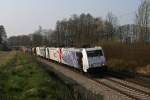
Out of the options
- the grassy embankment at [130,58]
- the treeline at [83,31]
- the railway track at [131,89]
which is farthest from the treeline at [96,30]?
the railway track at [131,89]

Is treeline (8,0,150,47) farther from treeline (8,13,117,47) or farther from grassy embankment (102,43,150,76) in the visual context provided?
grassy embankment (102,43,150,76)

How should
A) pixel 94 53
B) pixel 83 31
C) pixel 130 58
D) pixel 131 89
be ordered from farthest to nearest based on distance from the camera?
1. pixel 83 31
2. pixel 130 58
3. pixel 94 53
4. pixel 131 89

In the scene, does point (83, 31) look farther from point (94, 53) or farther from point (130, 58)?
point (94, 53)

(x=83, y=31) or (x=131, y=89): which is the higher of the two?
(x=83, y=31)

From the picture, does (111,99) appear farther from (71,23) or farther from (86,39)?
(71,23)

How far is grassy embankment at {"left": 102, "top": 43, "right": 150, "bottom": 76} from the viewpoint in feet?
108

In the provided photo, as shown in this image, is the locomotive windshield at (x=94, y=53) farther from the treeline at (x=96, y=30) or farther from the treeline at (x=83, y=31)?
the treeline at (x=83, y=31)

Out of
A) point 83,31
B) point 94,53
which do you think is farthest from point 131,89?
point 83,31

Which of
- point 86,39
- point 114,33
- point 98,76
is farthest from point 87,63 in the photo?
point 114,33

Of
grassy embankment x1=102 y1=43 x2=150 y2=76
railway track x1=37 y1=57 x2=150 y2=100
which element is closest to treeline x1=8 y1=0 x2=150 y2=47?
grassy embankment x1=102 y1=43 x2=150 y2=76

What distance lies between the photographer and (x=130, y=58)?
121 feet

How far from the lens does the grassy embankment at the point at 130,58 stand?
3297 cm

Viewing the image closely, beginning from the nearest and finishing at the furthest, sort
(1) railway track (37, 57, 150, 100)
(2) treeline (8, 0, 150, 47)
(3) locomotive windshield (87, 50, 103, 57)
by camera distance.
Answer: (1) railway track (37, 57, 150, 100)
(3) locomotive windshield (87, 50, 103, 57)
(2) treeline (8, 0, 150, 47)

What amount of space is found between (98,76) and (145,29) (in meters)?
35.4
